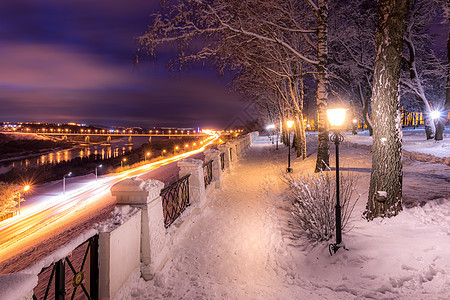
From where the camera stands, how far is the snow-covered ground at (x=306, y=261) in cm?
382

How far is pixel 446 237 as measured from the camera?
4566 millimetres

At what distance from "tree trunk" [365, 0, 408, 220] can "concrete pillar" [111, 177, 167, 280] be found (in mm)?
4712

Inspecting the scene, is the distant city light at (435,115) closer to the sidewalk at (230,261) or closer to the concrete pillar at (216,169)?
the concrete pillar at (216,169)

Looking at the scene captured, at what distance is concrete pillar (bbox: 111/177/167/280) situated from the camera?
4.14 metres

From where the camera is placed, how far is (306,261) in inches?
191

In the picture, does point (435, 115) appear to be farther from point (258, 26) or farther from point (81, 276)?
point (81, 276)

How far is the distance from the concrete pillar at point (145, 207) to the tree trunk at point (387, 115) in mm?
4712

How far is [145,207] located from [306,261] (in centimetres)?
310

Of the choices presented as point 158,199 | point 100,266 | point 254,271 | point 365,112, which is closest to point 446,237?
point 254,271

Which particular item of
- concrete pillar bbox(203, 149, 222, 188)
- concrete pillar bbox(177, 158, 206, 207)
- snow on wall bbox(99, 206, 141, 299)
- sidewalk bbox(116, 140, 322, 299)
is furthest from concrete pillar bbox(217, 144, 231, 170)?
snow on wall bbox(99, 206, 141, 299)

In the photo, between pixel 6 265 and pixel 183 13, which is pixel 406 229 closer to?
pixel 183 13

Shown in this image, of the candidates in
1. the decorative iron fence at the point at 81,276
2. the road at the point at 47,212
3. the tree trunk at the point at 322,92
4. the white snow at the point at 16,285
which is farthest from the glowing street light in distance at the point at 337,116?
the road at the point at 47,212

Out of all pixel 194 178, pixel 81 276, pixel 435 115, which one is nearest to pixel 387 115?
pixel 194 178

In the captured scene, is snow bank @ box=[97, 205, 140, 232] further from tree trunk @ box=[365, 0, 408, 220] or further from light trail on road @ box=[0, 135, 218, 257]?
light trail on road @ box=[0, 135, 218, 257]
